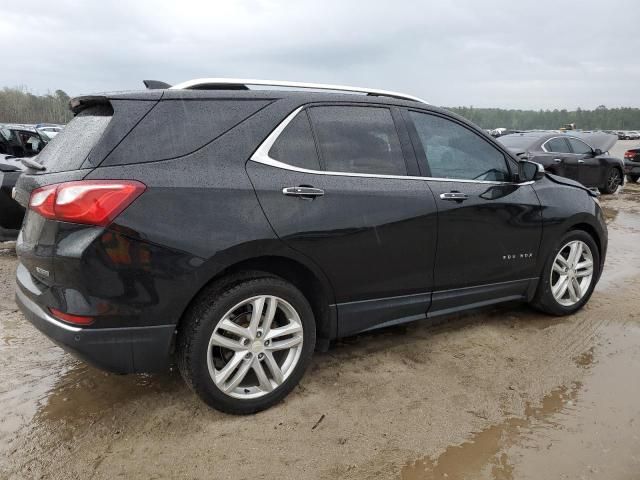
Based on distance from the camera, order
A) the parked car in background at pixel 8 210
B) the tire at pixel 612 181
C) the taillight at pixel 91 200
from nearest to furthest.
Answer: the taillight at pixel 91 200 < the parked car in background at pixel 8 210 < the tire at pixel 612 181

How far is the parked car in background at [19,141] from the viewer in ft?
28.5

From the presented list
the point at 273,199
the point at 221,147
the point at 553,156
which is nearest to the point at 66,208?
the point at 221,147

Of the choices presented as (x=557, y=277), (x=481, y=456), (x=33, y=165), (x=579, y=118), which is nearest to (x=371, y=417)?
(x=481, y=456)

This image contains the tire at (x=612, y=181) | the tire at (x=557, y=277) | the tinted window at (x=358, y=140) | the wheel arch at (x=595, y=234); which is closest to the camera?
the tinted window at (x=358, y=140)

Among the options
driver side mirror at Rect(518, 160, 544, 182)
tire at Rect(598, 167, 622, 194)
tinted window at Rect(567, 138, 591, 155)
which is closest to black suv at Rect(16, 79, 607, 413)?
driver side mirror at Rect(518, 160, 544, 182)

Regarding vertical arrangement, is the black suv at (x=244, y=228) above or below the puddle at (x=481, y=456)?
above

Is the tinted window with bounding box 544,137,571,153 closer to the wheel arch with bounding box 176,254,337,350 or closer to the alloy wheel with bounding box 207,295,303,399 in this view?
the wheel arch with bounding box 176,254,337,350

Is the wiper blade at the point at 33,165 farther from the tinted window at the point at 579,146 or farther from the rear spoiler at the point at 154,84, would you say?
the tinted window at the point at 579,146

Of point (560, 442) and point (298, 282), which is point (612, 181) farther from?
point (298, 282)

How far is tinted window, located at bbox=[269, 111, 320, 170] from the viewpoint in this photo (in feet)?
9.17

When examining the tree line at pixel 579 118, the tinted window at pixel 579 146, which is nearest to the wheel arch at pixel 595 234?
the tinted window at pixel 579 146

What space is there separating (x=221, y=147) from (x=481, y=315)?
2.77 m

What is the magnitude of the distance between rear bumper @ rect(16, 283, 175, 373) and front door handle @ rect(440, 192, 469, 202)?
1879mm

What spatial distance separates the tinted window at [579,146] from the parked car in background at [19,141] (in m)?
11.5
